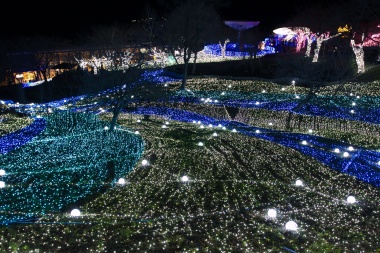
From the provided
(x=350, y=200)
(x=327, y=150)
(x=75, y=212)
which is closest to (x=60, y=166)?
(x=75, y=212)

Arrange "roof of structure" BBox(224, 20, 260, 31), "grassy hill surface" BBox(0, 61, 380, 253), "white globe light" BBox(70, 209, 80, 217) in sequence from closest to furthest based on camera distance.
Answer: "grassy hill surface" BBox(0, 61, 380, 253)
"white globe light" BBox(70, 209, 80, 217)
"roof of structure" BBox(224, 20, 260, 31)

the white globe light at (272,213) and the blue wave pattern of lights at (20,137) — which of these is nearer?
the white globe light at (272,213)

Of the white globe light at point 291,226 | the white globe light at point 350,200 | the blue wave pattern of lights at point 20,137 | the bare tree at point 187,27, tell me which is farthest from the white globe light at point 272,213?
the bare tree at point 187,27

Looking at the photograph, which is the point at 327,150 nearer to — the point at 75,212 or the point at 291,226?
the point at 291,226

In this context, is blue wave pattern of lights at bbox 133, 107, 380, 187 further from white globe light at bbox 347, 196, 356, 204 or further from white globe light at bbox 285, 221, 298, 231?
white globe light at bbox 285, 221, 298, 231

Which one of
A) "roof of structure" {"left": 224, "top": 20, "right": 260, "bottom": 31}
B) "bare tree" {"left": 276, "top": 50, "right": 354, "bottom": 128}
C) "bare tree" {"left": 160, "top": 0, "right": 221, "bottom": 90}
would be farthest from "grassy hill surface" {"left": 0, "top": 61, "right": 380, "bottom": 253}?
"roof of structure" {"left": 224, "top": 20, "right": 260, "bottom": 31}

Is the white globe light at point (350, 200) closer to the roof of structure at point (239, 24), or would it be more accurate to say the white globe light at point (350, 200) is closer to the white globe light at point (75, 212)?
the white globe light at point (75, 212)

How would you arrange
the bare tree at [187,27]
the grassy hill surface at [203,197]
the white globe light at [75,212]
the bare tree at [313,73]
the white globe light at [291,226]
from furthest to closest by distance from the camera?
the bare tree at [187,27], the bare tree at [313,73], the white globe light at [75,212], the white globe light at [291,226], the grassy hill surface at [203,197]

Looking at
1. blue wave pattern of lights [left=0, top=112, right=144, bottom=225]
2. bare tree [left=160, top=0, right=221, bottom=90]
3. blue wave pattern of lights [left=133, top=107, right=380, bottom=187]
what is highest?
bare tree [left=160, top=0, right=221, bottom=90]

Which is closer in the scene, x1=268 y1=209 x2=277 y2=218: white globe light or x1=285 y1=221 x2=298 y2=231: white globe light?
x1=285 y1=221 x2=298 y2=231: white globe light

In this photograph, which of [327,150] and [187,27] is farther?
[187,27]
